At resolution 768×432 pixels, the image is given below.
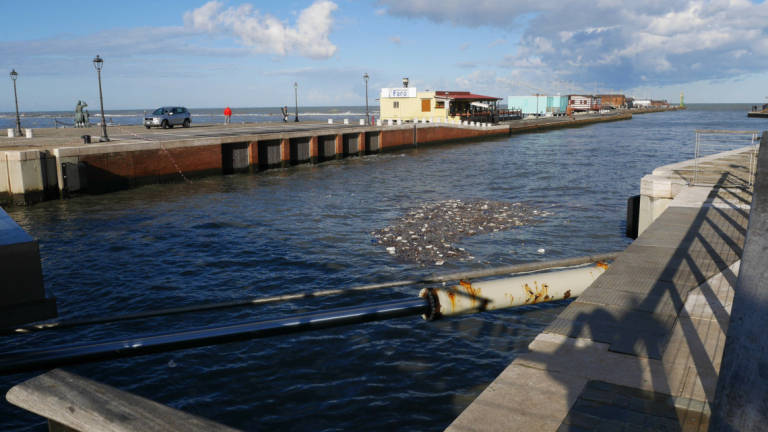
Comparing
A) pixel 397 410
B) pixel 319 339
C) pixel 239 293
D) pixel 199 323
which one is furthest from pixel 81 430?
pixel 239 293

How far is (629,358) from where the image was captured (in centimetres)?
516

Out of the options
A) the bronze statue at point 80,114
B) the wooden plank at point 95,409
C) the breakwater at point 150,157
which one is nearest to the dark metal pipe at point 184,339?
the wooden plank at point 95,409

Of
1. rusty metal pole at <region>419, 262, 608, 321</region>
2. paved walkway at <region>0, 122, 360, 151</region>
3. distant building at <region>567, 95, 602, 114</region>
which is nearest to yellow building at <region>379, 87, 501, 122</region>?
paved walkway at <region>0, 122, 360, 151</region>

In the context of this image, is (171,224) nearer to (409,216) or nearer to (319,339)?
(409,216)

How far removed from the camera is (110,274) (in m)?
14.2

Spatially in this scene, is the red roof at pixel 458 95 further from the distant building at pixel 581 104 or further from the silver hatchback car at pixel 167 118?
the distant building at pixel 581 104

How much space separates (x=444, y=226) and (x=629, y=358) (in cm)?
1417

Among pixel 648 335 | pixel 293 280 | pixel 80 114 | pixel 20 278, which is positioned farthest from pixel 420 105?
pixel 20 278

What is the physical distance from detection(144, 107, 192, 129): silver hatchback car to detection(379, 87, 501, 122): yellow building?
26.3 m

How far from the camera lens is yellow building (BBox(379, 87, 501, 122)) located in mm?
71500

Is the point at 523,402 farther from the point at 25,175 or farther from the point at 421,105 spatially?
the point at 421,105

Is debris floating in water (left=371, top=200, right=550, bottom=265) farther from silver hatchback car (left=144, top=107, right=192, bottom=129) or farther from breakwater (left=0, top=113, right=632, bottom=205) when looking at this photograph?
silver hatchback car (left=144, top=107, right=192, bottom=129)

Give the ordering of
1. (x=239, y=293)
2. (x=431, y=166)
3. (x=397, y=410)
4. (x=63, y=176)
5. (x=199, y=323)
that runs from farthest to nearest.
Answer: (x=431, y=166) → (x=63, y=176) → (x=239, y=293) → (x=199, y=323) → (x=397, y=410)

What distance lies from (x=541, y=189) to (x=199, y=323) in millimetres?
20979
